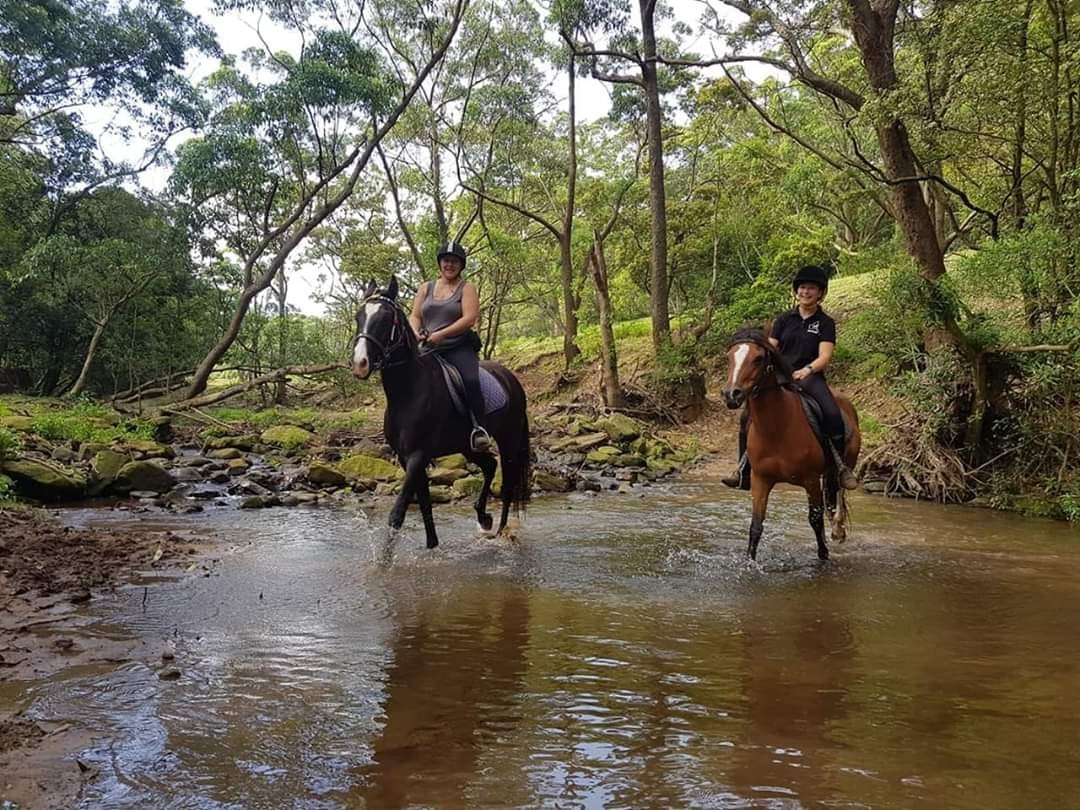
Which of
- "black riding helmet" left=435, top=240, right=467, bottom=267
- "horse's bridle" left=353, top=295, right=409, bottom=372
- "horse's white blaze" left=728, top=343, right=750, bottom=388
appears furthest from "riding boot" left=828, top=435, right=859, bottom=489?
"horse's bridle" left=353, top=295, right=409, bottom=372

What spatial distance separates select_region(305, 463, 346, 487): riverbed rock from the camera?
37.3 feet

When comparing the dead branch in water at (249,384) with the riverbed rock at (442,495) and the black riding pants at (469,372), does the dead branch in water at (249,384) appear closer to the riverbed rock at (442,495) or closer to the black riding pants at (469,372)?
the riverbed rock at (442,495)

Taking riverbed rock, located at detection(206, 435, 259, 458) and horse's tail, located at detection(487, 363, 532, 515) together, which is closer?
horse's tail, located at detection(487, 363, 532, 515)

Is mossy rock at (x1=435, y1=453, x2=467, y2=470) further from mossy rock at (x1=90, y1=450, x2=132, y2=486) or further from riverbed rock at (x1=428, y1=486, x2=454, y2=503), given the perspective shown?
mossy rock at (x1=90, y1=450, x2=132, y2=486)

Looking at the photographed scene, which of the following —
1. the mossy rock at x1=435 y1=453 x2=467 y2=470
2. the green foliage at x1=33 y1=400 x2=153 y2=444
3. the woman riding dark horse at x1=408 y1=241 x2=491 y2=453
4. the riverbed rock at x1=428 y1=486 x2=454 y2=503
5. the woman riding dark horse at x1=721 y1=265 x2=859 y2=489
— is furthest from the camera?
the green foliage at x1=33 y1=400 x2=153 y2=444

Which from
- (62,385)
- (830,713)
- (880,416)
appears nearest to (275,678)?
(830,713)

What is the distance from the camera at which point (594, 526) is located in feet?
28.8

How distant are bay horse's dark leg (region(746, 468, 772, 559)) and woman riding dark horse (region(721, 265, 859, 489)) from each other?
1.23 ft

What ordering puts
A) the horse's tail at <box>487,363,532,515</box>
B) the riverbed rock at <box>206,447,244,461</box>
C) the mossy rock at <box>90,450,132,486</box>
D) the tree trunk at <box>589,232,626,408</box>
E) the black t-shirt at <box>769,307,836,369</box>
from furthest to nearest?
the tree trunk at <box>589,232,626,408</box>, the riverbed rock at <box>206,447,244,461</box>, the mossy rock at <box>90,450,132,486</box>, the horse's tail at <box>487,363,532,515</box>, the black t-shirt at <box>769,307,836,369</box>

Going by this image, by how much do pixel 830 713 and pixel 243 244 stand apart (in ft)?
92.3

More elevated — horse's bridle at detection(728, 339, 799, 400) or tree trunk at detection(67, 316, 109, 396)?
tree trunk at detection(67, 316, 109, 396)

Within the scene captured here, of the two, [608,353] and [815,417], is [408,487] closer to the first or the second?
[815,417]

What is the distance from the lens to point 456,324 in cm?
741

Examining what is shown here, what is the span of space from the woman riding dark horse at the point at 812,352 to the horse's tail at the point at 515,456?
249 centimetres
